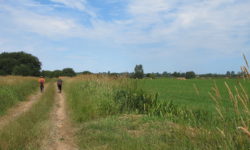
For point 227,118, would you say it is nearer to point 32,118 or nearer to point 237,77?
point 237,77

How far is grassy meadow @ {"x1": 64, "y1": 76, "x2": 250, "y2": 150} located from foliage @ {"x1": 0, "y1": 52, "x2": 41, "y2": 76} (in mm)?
71953

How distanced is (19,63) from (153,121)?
276ft

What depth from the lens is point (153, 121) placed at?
292 inches

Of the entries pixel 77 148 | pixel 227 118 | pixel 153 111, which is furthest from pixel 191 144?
pixel 153 111

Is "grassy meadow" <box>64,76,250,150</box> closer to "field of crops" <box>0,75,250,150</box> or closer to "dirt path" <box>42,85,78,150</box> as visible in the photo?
"field of crops" <box>0,75,250,150</box>

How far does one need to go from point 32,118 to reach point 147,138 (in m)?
5.17

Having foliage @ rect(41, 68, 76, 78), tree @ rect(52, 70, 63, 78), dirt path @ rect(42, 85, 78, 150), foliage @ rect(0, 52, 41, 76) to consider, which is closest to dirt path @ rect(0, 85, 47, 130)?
dirt path @ rect(42, 85, 78, 150)

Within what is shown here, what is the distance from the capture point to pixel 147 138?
5.69m

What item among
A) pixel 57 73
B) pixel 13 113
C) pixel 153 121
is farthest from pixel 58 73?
pixel 153 121

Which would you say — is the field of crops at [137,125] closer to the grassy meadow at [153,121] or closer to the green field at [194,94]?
the grassy meadow at [153,121]

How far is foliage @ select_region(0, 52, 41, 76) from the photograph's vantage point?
78.5 m

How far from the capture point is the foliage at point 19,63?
258ft

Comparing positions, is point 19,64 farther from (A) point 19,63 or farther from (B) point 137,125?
(B) point 137,125

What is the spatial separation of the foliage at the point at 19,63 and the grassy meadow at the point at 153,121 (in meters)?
72.0
